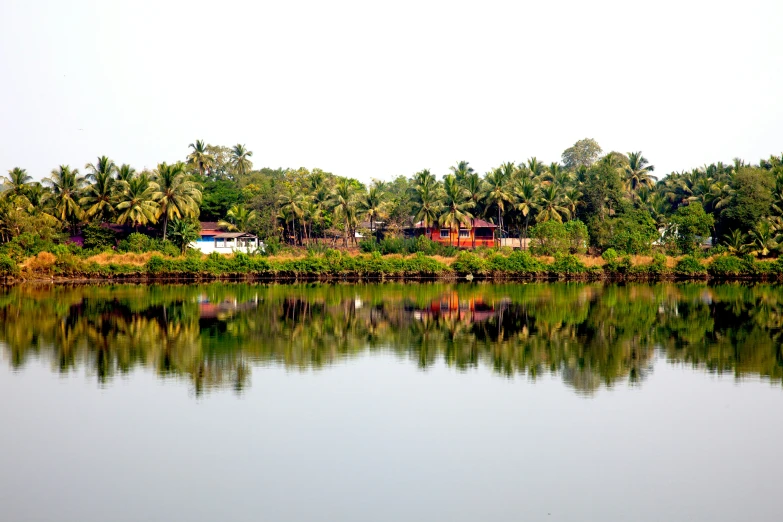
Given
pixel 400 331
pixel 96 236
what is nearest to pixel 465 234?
pixel 96 236

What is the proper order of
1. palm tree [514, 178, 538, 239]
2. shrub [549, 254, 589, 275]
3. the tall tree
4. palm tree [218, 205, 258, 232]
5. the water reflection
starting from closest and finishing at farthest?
1. the water reflection
2. shrub [549, 254, 589, 275]
3. palm tree [514, 178, 538, 239]
4. palm tree [218, 205, 258, 232]
5. the tall tree

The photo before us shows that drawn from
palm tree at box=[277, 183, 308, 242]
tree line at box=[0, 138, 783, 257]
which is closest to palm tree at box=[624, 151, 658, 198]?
tree line at box=[0, 138, 783, 257]

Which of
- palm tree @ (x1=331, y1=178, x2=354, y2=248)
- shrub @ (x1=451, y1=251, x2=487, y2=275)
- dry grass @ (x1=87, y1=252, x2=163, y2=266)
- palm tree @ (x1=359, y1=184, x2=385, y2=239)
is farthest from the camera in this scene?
palm tree @ (x1=359, y1=184, x2=385, y2=239)

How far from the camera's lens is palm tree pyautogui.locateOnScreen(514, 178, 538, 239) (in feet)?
251

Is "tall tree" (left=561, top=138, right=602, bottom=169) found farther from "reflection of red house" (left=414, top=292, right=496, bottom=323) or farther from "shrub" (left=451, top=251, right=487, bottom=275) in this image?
"reflection of red house" (left=414, top=292, right=496, bottom=323)

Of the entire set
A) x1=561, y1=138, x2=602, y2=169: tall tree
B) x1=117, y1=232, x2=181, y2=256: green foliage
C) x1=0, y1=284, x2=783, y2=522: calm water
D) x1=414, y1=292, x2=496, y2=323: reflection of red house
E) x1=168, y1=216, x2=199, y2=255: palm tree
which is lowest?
x1=0, y1=284, x2=783, y2=522: calm water

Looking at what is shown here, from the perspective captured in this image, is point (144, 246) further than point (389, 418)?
Yes

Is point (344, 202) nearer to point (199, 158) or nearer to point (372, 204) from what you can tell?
point (372, 204)

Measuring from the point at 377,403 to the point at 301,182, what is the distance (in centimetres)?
7776

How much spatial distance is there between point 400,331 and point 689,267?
38546mm

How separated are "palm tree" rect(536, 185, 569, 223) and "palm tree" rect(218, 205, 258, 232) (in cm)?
2884

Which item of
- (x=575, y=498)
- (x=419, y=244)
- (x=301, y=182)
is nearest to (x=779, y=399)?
(x=575, y=498)

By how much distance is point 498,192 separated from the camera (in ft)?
253

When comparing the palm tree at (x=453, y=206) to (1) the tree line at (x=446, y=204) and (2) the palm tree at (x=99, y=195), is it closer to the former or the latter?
(1) the tree line at (x=446, y=204)
